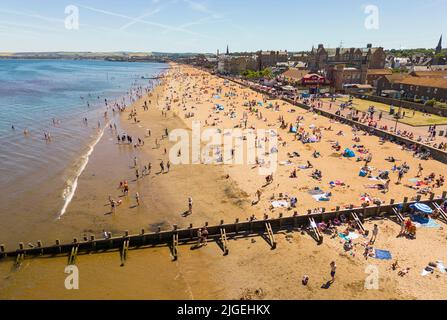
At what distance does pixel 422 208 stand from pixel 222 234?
13465 mm

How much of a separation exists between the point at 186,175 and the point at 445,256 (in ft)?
68.1

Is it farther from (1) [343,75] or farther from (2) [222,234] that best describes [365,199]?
(1) [343,75]

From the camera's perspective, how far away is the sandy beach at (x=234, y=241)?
53.0 feet

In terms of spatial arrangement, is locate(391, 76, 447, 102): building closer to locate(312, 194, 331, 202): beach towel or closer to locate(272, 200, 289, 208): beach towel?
locate(312, 194, 331, 202): beach towel

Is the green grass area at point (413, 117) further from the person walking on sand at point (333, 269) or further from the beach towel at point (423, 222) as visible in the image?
the person walking on sand at point (333, 269)

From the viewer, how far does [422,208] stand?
21.5 m

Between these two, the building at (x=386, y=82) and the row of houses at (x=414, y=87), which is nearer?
the row of houses at (x=414, y=87)

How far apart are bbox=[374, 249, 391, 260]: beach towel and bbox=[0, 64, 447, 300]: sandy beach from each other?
0.97 feet

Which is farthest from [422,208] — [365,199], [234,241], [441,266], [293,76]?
[293,76]

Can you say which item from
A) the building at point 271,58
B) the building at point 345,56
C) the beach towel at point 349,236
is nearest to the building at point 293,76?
the building at point 345,56

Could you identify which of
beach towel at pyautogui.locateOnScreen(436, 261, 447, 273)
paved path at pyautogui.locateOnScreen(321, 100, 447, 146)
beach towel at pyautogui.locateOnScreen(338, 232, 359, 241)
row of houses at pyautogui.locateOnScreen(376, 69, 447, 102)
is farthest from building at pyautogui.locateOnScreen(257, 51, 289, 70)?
beach towel at pyautogui.locateOnScreen(436, 261, 447, 273)

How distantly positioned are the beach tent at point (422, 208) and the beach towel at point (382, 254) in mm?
5015

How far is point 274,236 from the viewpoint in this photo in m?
20.3
